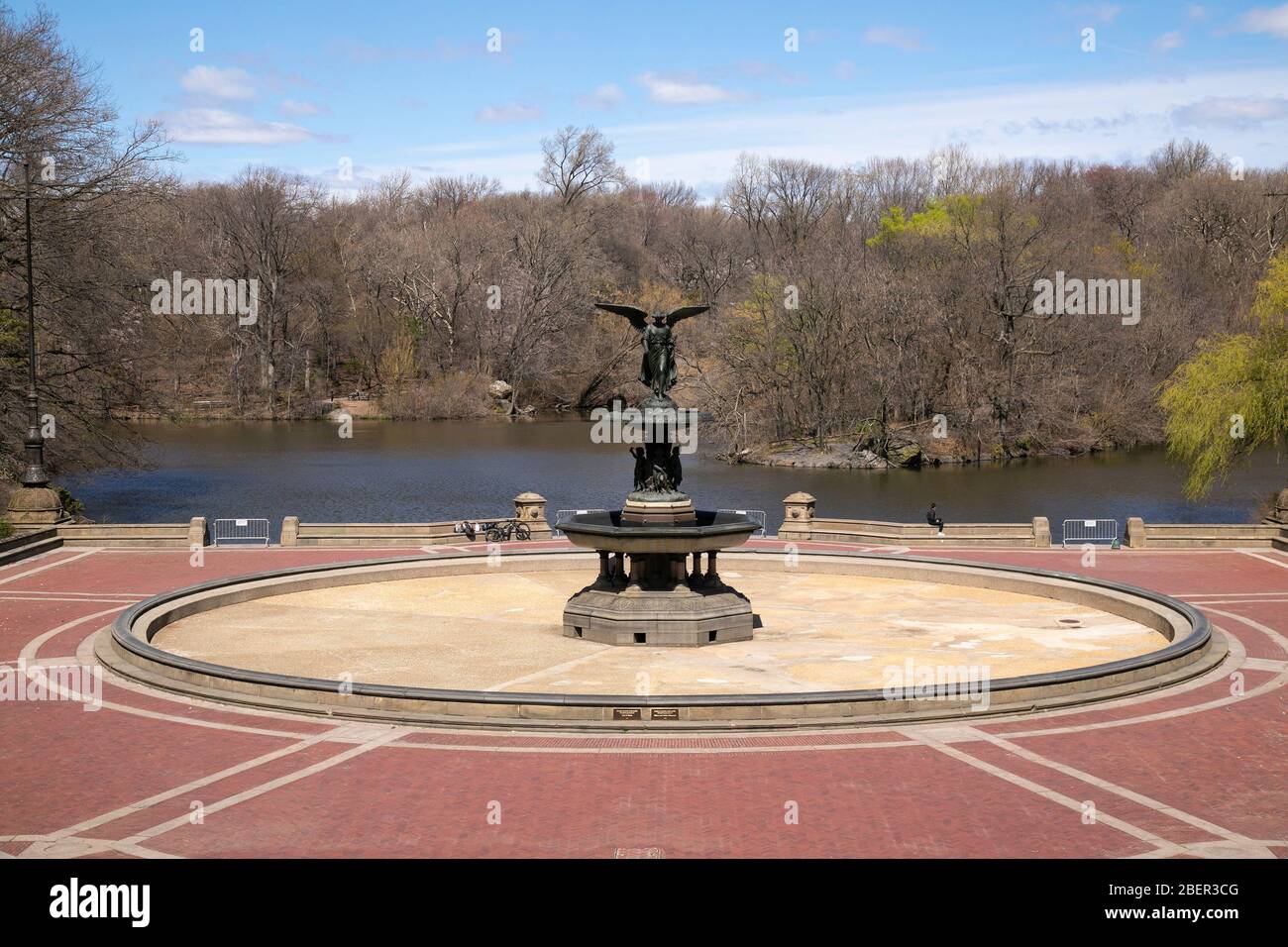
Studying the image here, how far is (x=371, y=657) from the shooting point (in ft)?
81.7

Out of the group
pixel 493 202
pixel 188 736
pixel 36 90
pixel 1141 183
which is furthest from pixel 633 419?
pixel 493 202

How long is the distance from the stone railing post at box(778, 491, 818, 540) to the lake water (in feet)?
43.3

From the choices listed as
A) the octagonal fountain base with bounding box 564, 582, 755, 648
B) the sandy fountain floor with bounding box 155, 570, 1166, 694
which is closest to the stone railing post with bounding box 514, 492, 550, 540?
the sandy fountain floor with bounding box 155, 570, 1166, 694

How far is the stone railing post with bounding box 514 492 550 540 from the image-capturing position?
42.6 meters

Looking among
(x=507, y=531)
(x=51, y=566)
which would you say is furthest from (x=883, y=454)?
(x=51, y=566)

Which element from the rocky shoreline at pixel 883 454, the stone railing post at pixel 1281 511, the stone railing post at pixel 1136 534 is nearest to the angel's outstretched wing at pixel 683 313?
the stone railing post at pixel 1136 534

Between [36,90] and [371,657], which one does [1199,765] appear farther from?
[36,90]

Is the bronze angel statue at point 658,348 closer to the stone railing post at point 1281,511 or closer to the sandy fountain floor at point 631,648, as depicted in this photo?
the sandy fountain floor at point 631,648

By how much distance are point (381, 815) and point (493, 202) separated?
484 ft

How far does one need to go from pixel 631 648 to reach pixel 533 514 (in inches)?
685

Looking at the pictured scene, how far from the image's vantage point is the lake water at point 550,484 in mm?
59844

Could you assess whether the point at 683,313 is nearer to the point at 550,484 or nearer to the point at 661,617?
the point at 661,617

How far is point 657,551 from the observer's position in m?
25.9

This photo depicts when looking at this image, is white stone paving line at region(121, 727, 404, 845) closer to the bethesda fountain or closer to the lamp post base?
the bethesda fountain
